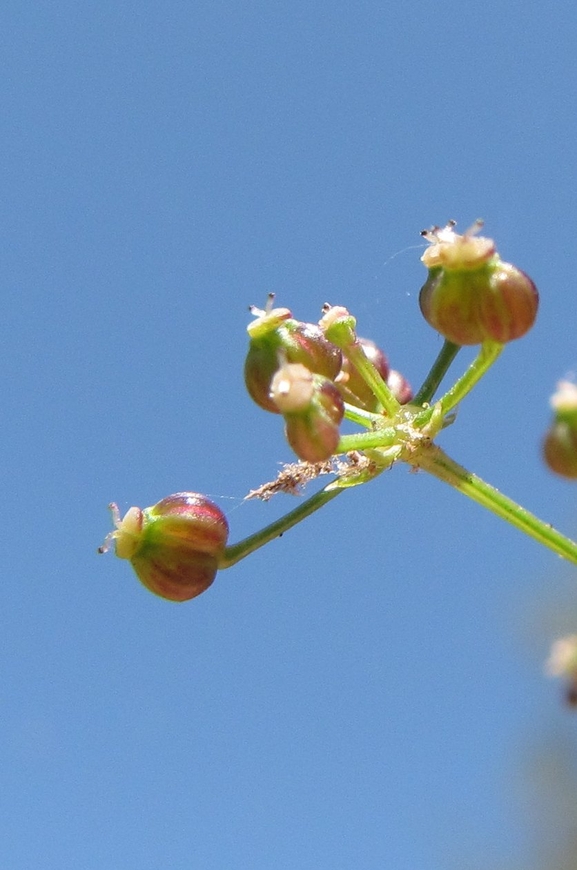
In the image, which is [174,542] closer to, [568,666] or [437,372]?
[437,372]

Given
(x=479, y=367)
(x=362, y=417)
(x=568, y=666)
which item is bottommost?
(x=568, y=666)

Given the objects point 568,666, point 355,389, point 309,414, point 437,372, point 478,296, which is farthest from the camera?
point 355,389

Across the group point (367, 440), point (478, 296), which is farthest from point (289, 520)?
point (478, 296)

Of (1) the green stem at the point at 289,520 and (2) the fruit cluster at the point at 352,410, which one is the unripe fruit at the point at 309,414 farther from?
(1) the green stem at the point at 289,520

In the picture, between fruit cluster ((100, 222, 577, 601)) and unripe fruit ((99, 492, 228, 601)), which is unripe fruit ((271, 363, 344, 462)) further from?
unripe fruit ((99, 492, 228, 601))

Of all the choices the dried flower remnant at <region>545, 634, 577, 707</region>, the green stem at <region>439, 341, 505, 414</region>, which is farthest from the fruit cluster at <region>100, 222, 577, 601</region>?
the dried flower remnant at <region>545, 634, 577, 707</region>

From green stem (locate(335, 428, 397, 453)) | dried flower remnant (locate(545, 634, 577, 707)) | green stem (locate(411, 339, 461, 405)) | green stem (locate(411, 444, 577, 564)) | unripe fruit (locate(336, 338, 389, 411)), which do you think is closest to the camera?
dried flower remnant (locate(545, 634, 577, 707))

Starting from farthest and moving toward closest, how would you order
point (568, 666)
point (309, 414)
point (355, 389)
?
1. point (355, 389)
2. point (309, 414)
3. point (568, 666)
